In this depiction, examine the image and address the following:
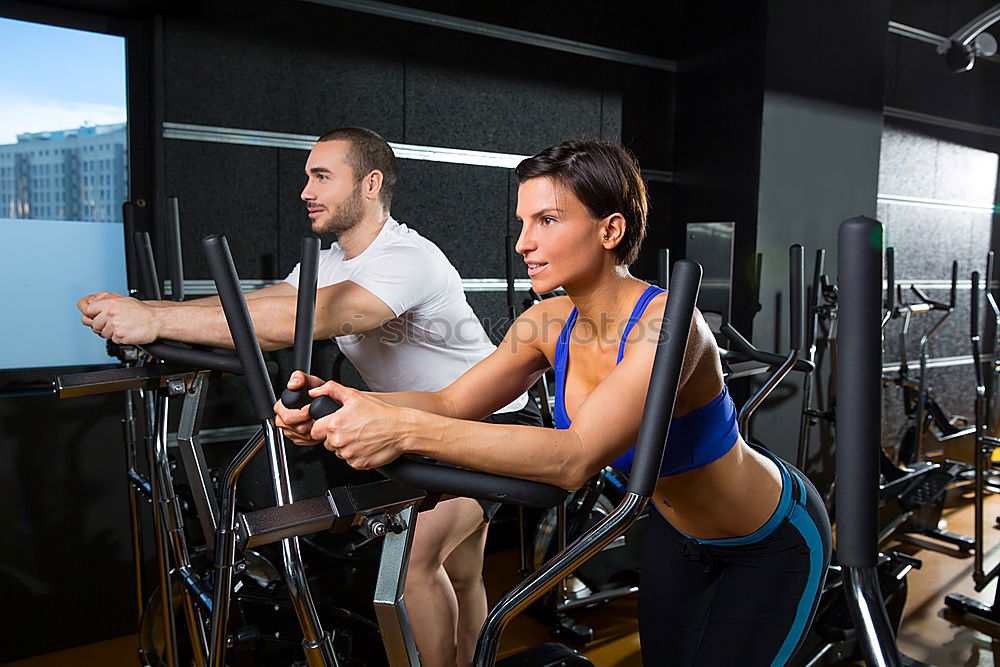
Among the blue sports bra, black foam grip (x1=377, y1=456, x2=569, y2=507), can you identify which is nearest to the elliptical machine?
black foam grip (x1=377, y1=456, x2=569, y2=507)

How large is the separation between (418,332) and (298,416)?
47.3 inches

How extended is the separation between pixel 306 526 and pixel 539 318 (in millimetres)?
870

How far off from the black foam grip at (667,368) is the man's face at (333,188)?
5.34 feet

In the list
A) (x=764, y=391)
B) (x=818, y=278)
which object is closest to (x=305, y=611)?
(x=764, y=391)

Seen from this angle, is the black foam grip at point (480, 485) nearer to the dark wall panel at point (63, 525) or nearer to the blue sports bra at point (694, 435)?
the blue sports bra at point (694, 435)

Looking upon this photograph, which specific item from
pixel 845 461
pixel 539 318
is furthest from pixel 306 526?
pixel 539 318

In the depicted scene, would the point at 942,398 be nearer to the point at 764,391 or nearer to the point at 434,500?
the point at 764,391

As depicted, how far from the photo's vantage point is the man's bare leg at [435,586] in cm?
202

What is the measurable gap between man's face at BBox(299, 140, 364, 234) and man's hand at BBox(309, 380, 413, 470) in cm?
141

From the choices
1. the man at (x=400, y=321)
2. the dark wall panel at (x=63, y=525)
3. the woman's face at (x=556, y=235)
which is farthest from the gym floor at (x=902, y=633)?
the woman's face at (x=556, y=235)

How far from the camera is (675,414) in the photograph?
4.68 ft

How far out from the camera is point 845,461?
55cm

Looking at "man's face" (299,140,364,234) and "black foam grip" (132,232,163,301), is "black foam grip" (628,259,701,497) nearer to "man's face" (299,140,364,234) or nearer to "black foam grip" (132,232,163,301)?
"black foam grip" (132,232,163,301)

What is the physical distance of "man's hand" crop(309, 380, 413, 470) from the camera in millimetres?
1026
